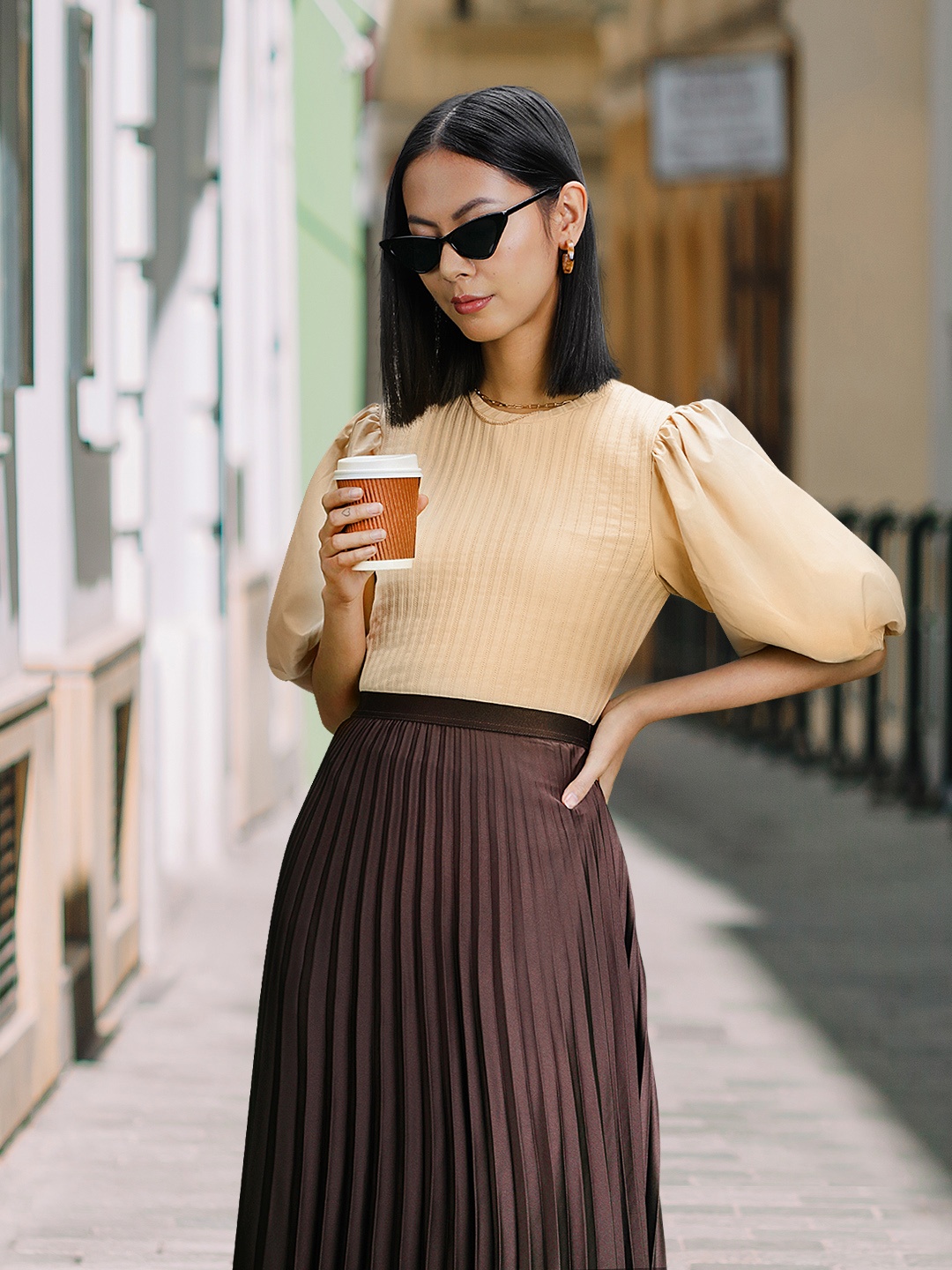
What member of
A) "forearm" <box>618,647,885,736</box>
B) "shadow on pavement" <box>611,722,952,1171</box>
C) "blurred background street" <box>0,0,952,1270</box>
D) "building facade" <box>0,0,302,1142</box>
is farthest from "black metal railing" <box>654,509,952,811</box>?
"forearm" <box>618,647,885,736</box>

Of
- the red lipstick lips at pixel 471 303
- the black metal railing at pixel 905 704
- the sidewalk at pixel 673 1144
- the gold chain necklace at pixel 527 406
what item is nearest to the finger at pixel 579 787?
the gold chain necklace at pixel 527 406

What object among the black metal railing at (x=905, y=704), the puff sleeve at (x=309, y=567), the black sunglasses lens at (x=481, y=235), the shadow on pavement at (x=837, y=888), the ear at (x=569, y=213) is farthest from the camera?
the black metal railing at (x=905, y=704)

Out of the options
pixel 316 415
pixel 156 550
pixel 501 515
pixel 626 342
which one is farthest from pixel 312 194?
pixel 501 515

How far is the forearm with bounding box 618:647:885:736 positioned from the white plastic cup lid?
0.47 m

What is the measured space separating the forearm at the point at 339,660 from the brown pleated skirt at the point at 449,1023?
4.1 inches

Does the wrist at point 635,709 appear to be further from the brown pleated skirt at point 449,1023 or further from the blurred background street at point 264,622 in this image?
the blurred background street at point 264,622

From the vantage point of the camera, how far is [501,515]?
2.22 m

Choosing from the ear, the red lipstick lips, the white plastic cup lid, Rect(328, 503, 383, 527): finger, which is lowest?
Rect(328, 503, 383, 527): finger

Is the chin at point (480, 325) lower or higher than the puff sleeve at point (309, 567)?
higher

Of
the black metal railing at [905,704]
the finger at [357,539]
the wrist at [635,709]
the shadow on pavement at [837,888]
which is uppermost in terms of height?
the finger at [357,539]

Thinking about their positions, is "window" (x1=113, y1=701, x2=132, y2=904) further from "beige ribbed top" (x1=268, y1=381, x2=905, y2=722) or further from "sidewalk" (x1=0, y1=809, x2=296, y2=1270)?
"beige ribbed top" (x1=268, y1=381, x2=905, y2=722)

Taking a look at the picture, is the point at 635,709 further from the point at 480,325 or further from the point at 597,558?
the point at 480,325

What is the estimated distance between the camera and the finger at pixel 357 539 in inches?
80.4

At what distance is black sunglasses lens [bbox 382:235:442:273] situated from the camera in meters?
2.14
